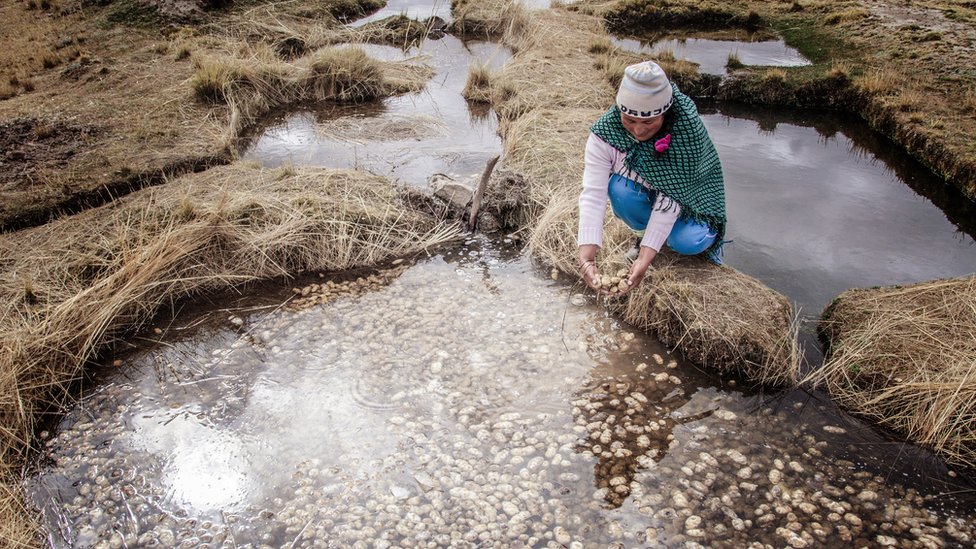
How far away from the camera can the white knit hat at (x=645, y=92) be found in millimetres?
3598

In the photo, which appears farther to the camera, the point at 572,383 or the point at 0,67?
the point at 0,67

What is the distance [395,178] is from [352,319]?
98.1 inches

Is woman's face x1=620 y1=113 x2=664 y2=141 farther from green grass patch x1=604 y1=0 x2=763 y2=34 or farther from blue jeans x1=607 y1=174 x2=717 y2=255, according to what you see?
green grass patch x1=604 y1=0 x2=763 y2=34

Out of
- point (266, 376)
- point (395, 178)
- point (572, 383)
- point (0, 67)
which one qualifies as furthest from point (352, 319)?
point (0, 67)

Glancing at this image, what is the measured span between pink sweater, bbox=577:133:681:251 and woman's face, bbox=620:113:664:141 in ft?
0.86

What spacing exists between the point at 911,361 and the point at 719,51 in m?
8.53

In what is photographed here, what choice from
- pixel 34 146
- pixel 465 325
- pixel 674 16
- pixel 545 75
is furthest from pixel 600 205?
pixel 674 16

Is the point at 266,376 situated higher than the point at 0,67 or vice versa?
the point at 0,67

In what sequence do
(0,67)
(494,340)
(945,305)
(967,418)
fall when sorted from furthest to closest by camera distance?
(0,67)
(494,340)
(945,305)
(967,418)

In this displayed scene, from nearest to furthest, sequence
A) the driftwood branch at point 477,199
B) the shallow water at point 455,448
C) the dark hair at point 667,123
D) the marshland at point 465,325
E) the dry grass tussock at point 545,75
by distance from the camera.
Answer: the shallow water at point 455,448, the marshland at point 465,325, the dark hair at point 667,123, the driftwood branch at point 477,199, the dry grass tussock at point 545,75

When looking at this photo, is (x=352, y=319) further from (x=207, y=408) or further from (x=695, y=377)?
(x=695, y=377)

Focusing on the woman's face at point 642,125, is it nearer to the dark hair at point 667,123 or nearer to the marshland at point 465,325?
the dark hair at point 667,123

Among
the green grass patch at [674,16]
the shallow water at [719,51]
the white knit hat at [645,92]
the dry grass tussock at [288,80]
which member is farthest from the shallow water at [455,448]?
the green grass patch at [674,16]

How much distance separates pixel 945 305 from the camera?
14.9 ft
